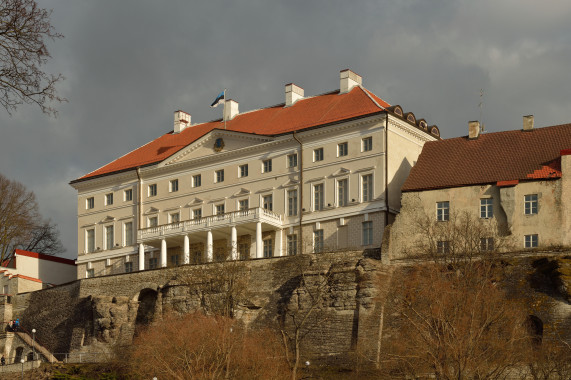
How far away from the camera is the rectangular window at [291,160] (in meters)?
62.7

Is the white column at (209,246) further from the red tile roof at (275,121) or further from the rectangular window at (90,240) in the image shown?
the rectangular window at (90,240)

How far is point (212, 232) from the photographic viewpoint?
63.3m

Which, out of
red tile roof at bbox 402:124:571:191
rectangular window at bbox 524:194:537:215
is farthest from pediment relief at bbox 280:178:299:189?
rectangular window at bbox 524:194:537:215

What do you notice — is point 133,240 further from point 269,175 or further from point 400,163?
point 400,163

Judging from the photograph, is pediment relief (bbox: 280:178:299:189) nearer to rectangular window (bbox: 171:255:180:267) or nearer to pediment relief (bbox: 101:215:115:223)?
rectangular window (bbox: 171:255:180:267)

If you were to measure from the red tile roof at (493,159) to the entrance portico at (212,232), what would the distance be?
33.5ft

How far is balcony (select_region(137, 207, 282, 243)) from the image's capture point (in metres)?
61.0

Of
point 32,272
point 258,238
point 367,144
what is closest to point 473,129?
point 367,144

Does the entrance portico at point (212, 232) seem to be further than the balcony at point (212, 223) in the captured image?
No

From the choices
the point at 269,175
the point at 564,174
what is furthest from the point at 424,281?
the point at 269,175

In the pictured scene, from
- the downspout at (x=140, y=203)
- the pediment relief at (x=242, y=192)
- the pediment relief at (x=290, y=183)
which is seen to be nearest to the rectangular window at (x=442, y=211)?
the pediment relief at (x=290, y=183)

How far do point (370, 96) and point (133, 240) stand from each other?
20.1m

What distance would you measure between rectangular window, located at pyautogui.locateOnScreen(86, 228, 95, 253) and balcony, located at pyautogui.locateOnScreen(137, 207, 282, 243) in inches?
254

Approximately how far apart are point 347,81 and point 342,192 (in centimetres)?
961
